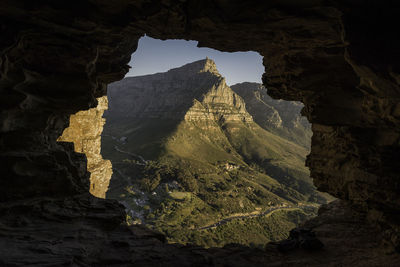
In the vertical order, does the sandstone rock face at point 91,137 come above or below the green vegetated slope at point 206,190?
above

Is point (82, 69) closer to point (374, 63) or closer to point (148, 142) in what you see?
point (374, 63)

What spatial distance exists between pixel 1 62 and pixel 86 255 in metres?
13.1

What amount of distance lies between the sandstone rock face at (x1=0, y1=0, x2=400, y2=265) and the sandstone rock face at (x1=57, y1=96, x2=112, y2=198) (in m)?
24.7

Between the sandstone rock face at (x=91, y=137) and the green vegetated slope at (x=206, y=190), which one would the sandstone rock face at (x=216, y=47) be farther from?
the green vegetated slope at (x=206, y=190)

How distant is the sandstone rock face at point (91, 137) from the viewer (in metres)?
42.7

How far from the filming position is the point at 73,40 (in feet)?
53.1

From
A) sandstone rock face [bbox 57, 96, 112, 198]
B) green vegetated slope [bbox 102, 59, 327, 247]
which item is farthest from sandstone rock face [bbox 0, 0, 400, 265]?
green vegetated slope [bbox 102, 59, 327, 247]

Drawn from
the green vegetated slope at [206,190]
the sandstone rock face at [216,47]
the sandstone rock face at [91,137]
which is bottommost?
the green vegetated slope at [206,190]

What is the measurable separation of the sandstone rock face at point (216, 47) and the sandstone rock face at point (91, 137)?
24707 millimetres

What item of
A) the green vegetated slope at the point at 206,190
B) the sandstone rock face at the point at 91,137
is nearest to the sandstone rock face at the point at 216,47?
the sandstone rock face at the point at 91,137

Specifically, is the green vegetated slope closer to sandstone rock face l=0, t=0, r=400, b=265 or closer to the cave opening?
the cave opening

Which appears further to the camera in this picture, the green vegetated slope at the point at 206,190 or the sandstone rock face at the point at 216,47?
the green vegetated slope at the point at 206,190

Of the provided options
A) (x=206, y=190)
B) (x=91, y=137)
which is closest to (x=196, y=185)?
(x=206, y=190)

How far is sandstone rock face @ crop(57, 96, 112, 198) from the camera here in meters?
42.7
